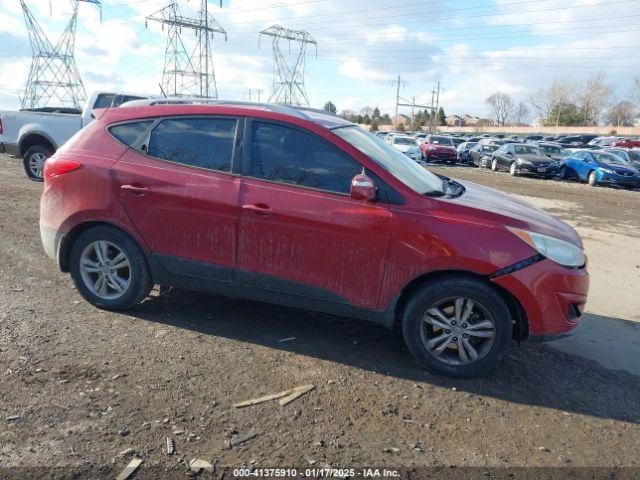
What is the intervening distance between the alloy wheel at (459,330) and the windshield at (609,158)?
67.9 feet

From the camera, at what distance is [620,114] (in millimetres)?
95125

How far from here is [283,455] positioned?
9.45 feet

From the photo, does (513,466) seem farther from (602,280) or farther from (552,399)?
(602,280)

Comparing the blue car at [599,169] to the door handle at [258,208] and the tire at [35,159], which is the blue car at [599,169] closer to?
the tire at [35,159]

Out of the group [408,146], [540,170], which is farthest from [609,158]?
[408,146]

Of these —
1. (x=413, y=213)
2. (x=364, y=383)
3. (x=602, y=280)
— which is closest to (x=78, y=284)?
(x=364, y=383)

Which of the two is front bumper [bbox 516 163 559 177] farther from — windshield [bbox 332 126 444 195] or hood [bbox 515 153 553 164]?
windshield [bbox 332 126 444 195]

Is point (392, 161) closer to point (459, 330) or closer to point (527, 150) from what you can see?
point (459, 330)

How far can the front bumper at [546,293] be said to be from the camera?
3691 mm

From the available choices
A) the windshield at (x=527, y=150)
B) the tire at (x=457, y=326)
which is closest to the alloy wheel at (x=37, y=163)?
the tire at (x=457, y=326)

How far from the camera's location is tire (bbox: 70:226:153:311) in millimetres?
4527

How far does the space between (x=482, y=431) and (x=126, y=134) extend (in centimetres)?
355

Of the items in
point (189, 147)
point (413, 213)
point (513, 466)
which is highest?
point (189, 147)

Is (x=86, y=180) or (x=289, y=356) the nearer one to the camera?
(x=289, y=356)
